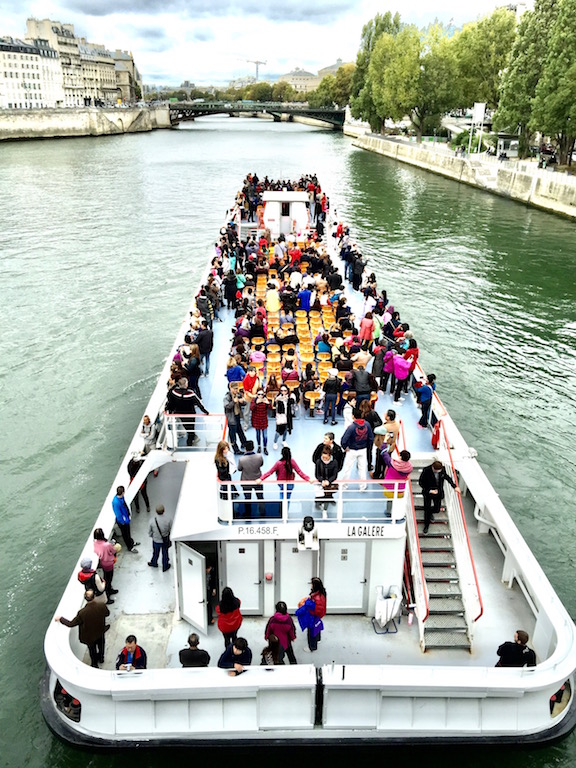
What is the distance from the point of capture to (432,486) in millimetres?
10984

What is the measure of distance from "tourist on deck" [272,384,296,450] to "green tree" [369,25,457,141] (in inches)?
3142

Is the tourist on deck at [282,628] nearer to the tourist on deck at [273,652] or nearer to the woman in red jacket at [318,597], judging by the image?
the tourist on deck at [273,652]

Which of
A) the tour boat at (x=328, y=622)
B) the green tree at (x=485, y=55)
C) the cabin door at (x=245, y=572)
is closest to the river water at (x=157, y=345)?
the tour boat at (x=328, y=622)

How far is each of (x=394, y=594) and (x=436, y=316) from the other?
21.3 metres

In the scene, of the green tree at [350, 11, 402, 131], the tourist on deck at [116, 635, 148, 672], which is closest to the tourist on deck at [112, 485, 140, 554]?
the tourist on deck at [116, 635, 148, 672]

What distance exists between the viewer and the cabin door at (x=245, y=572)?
10.1m

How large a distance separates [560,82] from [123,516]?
51789 mm

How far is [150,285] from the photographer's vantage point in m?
34.1

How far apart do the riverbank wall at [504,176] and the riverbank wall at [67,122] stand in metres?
64.5

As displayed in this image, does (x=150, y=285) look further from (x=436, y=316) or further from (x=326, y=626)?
(x=326, y=626)

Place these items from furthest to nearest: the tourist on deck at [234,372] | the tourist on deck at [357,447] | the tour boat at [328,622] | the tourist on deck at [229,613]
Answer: the tourist on deck at [234,372] < the tourist on deck at [357,447] < the tourist on deck at [229,613] < the tour boat at [328,622]

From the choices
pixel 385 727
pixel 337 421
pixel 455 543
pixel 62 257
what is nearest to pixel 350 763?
pixel 385 727

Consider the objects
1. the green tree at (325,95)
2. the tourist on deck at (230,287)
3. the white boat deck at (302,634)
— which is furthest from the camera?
the green tree at (325,95)

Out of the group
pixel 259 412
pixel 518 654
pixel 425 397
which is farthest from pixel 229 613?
pixel 425 397
